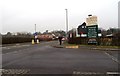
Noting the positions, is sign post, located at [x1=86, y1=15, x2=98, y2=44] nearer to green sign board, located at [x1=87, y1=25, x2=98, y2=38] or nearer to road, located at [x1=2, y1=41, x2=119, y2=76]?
green sign board, located at [x1=87, y1=25, x2=98, y2=38]

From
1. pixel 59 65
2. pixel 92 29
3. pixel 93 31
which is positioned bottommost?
pixel 59 65

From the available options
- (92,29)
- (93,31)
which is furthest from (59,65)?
(92,29)

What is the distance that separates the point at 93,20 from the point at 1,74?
30787mm

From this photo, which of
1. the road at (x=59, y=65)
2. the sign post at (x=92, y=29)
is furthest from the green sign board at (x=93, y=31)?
the road at (x=59, y=65)

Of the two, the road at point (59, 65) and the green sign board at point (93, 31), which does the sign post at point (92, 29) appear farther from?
the road at point (59, 65)

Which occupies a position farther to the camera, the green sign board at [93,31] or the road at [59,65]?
the green sign board at [93,31]

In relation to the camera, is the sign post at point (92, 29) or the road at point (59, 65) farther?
the sign post at point (92, 29)

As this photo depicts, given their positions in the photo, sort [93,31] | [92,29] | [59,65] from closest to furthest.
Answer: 1. [59,65]
2. [93,31]
3. [92,29]

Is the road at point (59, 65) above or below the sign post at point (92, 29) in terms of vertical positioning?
below

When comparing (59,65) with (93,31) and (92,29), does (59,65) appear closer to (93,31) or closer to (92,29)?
(93,31)

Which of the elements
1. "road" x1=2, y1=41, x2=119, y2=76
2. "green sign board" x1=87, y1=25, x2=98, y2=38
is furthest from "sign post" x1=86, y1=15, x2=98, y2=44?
"road" x1=2, y1=41, x2=119, y2=76

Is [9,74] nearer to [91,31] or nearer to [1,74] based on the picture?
[1,74]

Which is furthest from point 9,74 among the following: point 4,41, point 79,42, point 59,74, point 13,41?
point 13,41

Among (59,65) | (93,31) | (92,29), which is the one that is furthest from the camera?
(92,29)
